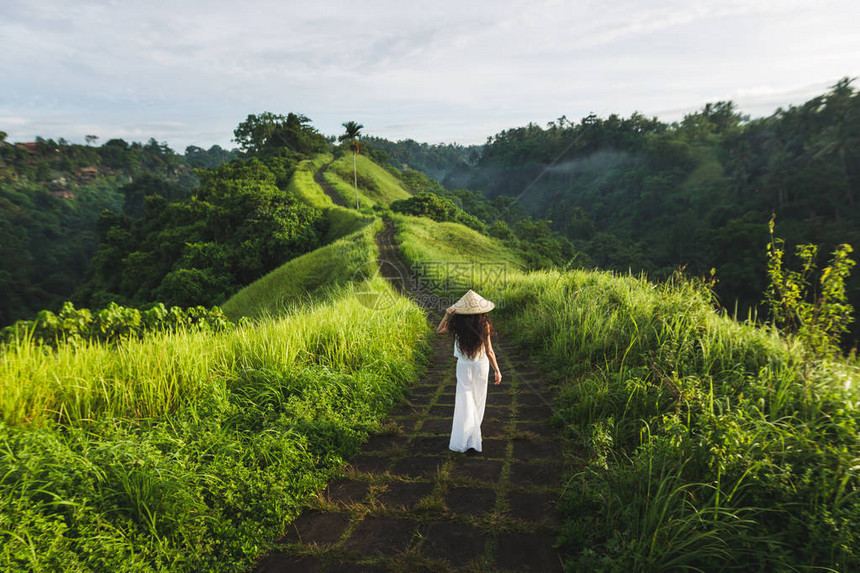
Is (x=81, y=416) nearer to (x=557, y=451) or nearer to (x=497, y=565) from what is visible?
(x=497, y=565)

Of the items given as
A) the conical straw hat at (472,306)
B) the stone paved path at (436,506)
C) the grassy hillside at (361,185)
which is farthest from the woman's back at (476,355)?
the grassy hillside at (361,185)

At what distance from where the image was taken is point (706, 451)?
2.54 meters

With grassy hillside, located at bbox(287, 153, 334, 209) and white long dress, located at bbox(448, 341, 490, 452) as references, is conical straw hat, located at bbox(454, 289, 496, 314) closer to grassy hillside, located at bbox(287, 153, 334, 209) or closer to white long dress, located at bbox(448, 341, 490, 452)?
white long dress, located at bbox(448, 341, 490, 452)

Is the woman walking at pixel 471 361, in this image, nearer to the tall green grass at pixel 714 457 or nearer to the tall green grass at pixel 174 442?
the tall green grass at pixel 714 457

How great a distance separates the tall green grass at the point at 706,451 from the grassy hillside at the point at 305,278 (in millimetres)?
11588

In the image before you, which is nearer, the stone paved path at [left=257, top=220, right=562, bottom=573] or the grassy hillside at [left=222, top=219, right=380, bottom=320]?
the stone paved path at [left=257, top=220, right=562, bottom=573]

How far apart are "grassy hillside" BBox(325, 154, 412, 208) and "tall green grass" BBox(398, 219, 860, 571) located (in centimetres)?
3667

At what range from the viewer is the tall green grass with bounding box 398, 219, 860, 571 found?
2131 mm

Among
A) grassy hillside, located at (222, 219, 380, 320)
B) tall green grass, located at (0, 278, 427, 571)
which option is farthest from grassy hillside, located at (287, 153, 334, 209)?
tall green grass, located at (0, 278, 427, 571)

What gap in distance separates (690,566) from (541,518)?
909 mm

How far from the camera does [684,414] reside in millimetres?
3094

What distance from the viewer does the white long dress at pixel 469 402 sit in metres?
3.70

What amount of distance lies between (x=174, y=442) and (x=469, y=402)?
8.15ft

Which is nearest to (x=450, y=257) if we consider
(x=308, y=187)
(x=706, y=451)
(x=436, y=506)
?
(x=436, y=506)
